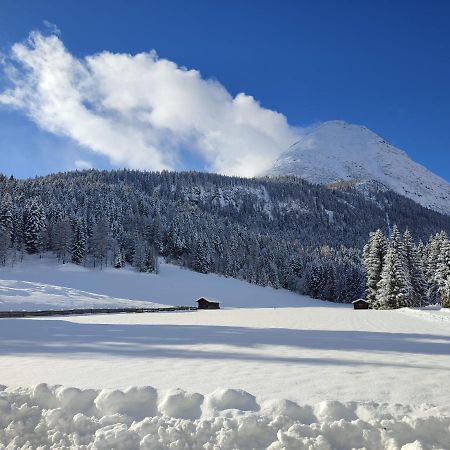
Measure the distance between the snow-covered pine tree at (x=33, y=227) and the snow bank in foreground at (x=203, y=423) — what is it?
318 feet

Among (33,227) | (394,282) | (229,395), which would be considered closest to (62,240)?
(33,227)

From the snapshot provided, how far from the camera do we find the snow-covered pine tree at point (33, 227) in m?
94.4

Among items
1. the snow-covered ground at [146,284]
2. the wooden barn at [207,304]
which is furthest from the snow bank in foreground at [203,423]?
the snow-covered ground at [146,284]

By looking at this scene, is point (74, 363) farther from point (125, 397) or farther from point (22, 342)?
point (22, 342)

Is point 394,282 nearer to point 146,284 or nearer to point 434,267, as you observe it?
point 434,267

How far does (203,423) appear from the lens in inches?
245

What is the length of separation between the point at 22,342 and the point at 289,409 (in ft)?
42.1

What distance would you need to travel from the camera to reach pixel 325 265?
396ft

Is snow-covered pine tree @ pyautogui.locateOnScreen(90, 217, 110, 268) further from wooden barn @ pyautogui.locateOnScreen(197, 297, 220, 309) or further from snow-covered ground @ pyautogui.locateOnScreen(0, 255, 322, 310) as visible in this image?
wooden barn @ pyautogui.locateOnScreen(197, 297, 220, 309)

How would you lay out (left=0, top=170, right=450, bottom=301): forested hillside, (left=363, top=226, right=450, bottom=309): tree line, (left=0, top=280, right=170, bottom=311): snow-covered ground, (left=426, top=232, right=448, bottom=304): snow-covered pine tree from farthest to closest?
(left=0, top=170, right=450, bottom=301): forested hillside, (left=426, top=232, right=448, bottom=304): snow-covered pine tree, (left=363, top=226, right=450, bottom=309): tree line, (left=0, top=280, right=170, bottom=311): snow-covered ground

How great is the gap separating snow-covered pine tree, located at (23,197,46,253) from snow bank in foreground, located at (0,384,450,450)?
97.0 m

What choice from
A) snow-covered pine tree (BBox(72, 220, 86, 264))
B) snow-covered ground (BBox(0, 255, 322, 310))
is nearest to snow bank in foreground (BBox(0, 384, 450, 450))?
snow-covered ground (BBox(0, 255, 322, 310))

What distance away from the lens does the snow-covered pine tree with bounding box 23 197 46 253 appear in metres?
94.4

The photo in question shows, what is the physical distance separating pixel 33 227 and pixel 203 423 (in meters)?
100
